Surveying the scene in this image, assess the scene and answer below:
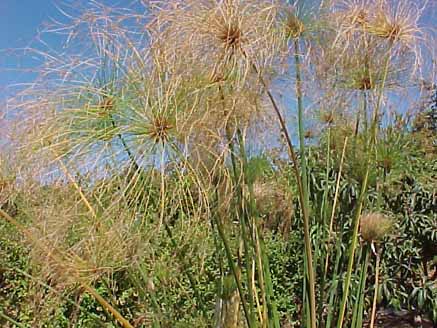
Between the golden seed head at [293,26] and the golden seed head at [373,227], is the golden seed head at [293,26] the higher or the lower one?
the higher one

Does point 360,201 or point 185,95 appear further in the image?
point 360,201

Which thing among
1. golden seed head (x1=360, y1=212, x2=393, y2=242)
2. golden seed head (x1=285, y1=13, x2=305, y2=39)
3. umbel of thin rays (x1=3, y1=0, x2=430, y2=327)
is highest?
golden seed head (x1=285, y1=13, x2=305, y2=39)

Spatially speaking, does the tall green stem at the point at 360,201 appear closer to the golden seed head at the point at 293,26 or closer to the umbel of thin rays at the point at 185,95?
the umbel of thin rays at the point at 185,95

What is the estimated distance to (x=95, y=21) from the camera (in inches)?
50.3

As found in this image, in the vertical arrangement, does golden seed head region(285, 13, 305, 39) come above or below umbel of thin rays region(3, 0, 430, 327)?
above

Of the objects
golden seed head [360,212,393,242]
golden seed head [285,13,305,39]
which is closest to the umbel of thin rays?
golden seed head [285,13,305,39]

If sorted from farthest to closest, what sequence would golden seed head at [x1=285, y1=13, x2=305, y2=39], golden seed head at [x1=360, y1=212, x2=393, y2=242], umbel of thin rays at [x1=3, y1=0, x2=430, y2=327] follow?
golden seed head at [x1=360, y1=212, x2=393, y2=242]
golden seed head at [x1=285, y1=13, x2=305, y2=39]
umbel of thin rays at [x1=3, y1=0, x2=430, y2=327]

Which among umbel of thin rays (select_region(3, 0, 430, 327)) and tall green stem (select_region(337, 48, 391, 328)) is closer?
umbel of thin rays (select_region(3, 0, 430, 327))

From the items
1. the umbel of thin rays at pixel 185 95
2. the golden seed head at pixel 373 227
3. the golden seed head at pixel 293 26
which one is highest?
the golden seed head at pixel 293 26

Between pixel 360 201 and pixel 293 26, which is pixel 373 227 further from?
pixel 293 26

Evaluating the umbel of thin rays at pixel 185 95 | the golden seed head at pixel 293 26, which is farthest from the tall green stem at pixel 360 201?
the golden seed head at pixel 293 26

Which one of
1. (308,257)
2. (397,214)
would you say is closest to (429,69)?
(308,257)

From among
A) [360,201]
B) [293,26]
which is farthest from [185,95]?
[360,201]

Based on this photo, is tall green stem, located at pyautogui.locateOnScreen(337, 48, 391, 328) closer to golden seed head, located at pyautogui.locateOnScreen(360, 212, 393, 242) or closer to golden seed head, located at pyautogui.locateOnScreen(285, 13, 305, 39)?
golden seed head, located at pyautogui.locateOnScreen(360, 212, 393, 242)
